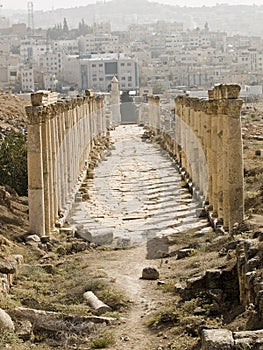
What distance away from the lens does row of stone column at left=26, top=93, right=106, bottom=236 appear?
57.9 ft

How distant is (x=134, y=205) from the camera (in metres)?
23.5

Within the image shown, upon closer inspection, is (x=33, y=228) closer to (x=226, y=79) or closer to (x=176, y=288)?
(x=176, y=288)

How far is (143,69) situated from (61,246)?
130 metres

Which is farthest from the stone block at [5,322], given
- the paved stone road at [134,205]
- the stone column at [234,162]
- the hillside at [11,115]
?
the hillside at [11,115]

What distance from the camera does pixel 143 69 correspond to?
14488 cm

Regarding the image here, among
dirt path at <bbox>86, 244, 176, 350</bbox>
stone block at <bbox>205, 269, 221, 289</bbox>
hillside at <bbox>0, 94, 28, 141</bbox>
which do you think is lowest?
dirt path at <bbox>86, 244, 176, 350</bbox>

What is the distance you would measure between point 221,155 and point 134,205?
18.8 ft

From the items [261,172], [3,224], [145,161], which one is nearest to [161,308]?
[3,224]

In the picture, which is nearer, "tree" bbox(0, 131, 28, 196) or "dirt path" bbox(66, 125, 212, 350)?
"dirt path" bbox(66, 125, 212, 350)

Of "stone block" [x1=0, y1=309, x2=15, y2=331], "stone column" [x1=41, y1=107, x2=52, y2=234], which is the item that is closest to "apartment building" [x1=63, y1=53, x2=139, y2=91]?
"stone column" [x1=41, y1=107, x2=52, y2=234]

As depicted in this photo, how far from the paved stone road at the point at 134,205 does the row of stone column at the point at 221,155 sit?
32.4 inches

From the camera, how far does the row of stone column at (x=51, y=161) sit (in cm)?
1766

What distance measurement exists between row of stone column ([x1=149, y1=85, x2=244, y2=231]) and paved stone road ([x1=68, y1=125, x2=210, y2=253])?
82 centimetres

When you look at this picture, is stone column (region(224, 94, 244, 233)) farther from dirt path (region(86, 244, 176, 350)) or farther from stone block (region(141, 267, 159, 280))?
stone block (region(141, 267, 159, 280))
